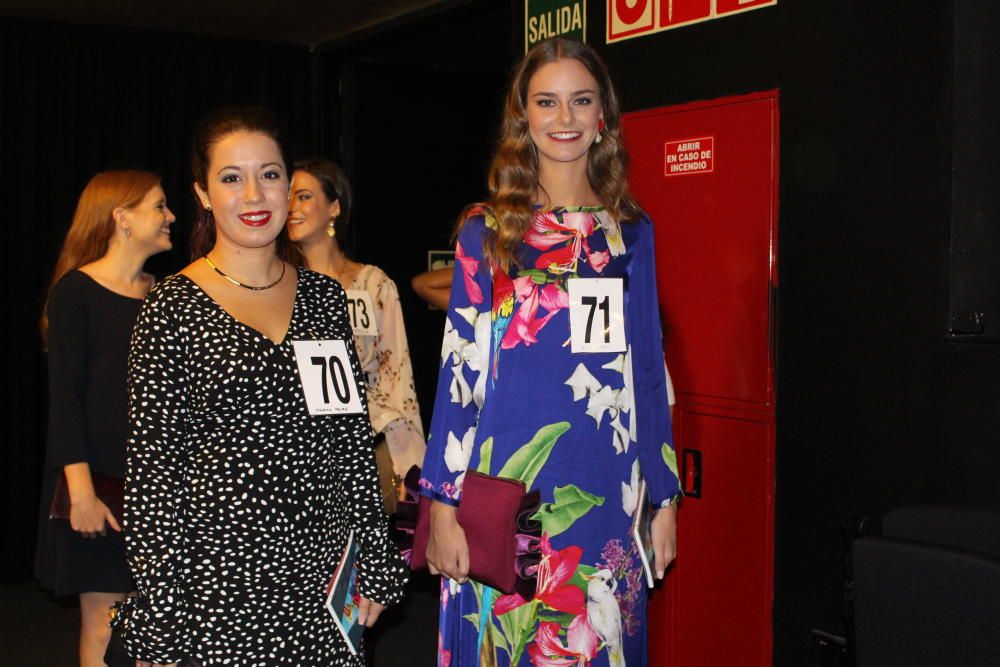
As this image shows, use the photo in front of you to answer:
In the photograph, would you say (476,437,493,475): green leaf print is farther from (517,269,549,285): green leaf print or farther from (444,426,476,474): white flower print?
(517,269,549,285): green leaf print

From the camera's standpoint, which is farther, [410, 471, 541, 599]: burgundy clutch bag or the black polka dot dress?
[410, 471, 541, 599]: burgundy clutch bag

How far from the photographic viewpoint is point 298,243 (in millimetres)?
3727

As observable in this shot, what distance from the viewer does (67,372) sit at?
3.04 meters

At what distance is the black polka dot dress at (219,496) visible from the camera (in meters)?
1.72

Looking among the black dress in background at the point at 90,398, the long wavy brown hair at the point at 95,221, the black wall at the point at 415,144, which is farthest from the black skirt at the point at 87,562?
the black wall at the point at 415,144

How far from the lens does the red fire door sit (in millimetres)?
3098

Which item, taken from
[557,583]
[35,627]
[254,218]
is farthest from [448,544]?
[35,627]

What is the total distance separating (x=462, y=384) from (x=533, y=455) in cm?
23

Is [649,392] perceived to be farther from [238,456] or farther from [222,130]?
[222,130]

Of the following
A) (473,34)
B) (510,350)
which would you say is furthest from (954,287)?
(473,34)

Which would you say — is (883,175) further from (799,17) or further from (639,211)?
(639,211)

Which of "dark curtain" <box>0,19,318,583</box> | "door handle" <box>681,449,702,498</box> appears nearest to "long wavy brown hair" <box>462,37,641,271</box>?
"door handle" <box>681,449,702,498</box>

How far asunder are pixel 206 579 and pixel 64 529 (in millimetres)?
1536

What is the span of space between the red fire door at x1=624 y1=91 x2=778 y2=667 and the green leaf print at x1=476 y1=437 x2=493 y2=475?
4.02ft
